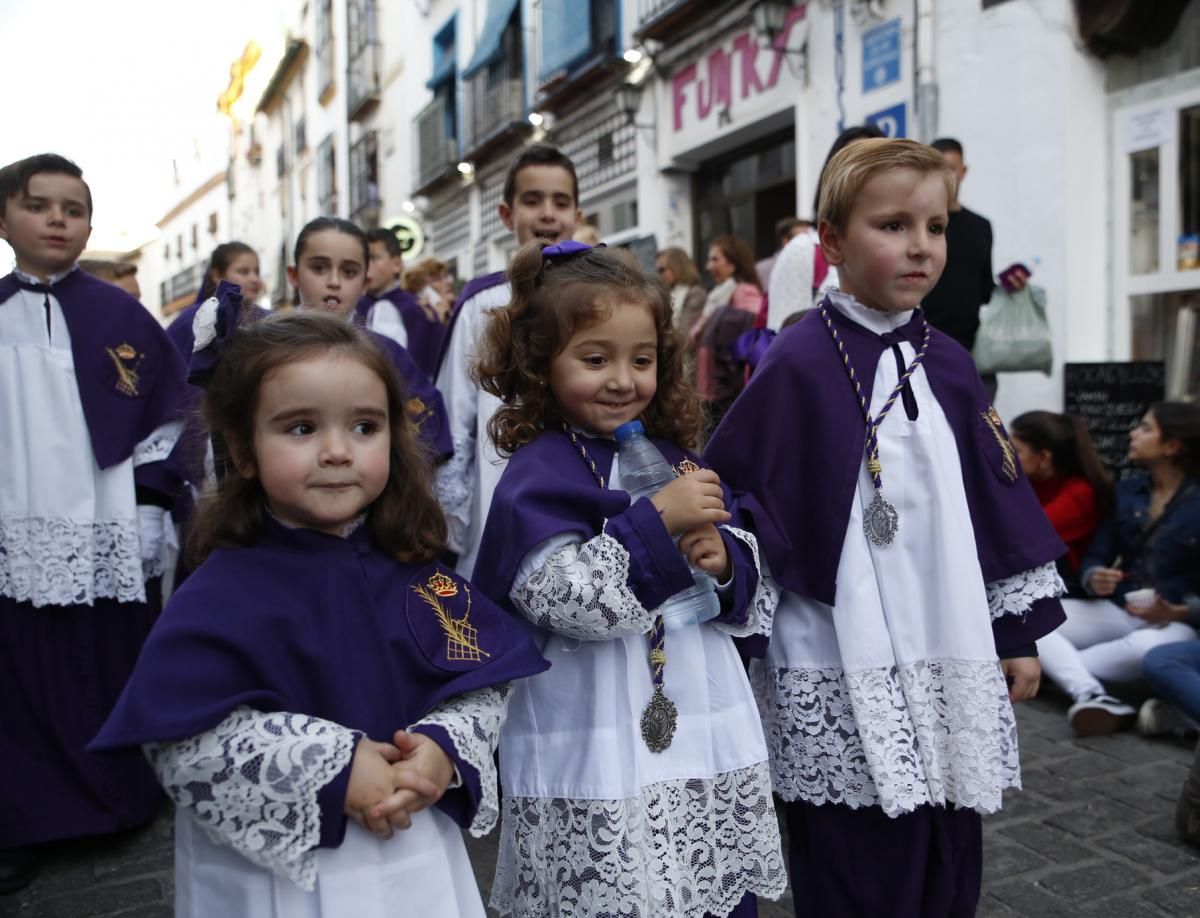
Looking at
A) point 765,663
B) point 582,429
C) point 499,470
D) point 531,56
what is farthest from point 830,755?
point 531,56

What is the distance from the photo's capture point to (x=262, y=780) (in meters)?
1.54

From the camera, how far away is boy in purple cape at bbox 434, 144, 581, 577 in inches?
137

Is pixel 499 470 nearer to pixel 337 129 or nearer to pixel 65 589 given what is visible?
pixel 65 589

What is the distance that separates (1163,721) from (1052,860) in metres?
1.45

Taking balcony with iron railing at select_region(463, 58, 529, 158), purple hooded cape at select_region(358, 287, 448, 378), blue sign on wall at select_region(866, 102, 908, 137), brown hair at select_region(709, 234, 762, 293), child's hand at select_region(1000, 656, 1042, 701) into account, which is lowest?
child's hand at select_region(1000, 656, 1042, 701)

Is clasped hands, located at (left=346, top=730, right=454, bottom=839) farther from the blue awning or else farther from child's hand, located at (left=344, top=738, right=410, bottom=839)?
the blue awning

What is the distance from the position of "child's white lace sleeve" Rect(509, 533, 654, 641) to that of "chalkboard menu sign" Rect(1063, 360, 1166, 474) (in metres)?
5.13

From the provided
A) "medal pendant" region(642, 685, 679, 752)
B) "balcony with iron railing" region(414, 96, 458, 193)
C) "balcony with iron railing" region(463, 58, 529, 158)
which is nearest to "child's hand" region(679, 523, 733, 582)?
"medal pendant" region(642, 685, 679, 752)

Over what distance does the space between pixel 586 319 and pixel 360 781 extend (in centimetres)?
92

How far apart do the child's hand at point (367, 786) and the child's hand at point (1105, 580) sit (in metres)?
4.21

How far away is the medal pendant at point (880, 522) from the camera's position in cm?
221

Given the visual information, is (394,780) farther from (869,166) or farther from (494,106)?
(494,106)

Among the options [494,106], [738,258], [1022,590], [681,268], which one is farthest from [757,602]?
[494,106]

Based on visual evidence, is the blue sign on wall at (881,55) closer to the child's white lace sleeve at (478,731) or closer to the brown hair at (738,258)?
the brown hair at (738,258)
